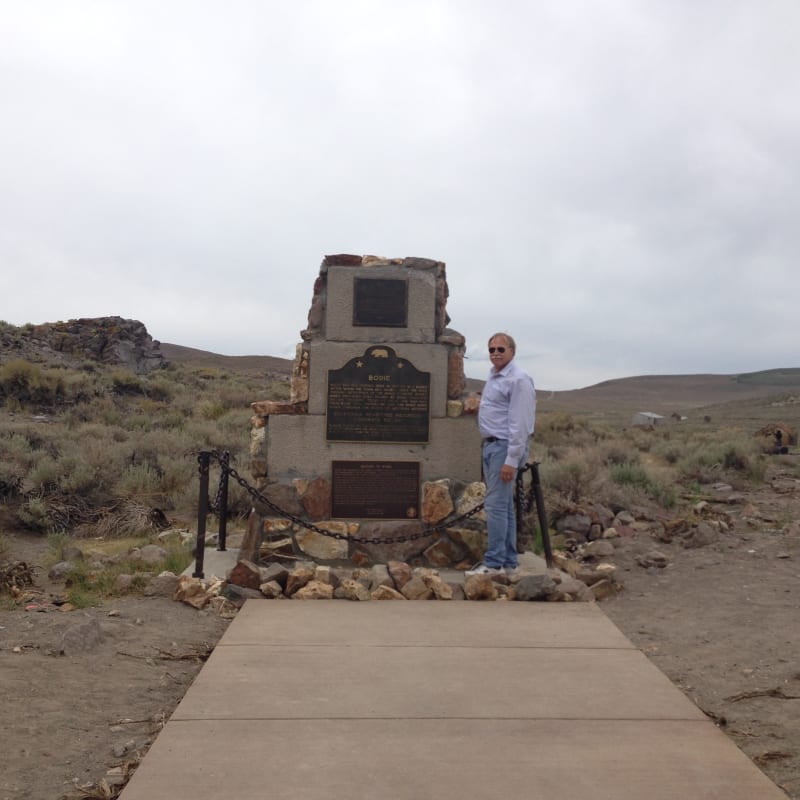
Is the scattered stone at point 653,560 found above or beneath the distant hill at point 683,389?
beneath

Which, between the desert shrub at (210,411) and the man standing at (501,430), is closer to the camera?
the man standing at (501,430)

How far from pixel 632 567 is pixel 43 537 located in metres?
6.54

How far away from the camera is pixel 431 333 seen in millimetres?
7344

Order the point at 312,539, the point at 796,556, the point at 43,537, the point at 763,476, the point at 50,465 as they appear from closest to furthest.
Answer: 1. the point at 312,539
2. the point at 796,556
3. the point at 43,537
4. the point at 50,465
5. the point at 763,476

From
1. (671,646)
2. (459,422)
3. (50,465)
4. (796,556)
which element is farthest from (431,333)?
(50,465)

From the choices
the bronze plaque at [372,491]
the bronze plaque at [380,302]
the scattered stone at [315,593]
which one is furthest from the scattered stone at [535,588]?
the bronze plaque at [380,302]

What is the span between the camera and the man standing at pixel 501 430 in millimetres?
6531

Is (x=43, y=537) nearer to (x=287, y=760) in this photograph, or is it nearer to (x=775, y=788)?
(x=287, y=760)

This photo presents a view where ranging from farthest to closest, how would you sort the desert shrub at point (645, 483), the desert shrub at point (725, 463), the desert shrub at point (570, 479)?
1. the desert shrub at point (725, 463)
2. the desert shrub at point (645, 483)
3. the desert shrub at point (570, 479)

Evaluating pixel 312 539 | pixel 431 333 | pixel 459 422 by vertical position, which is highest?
pixel 431 333

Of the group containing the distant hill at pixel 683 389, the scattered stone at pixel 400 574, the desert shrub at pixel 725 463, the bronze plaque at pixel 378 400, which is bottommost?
the scattered stone at pixel 400 574

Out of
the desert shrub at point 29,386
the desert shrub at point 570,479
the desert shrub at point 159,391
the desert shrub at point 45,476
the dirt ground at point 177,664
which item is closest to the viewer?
the dirt ground at point 177,664

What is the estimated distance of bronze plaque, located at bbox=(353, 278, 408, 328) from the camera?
7262 mm

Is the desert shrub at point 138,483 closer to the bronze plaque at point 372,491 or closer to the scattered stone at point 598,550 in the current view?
the bronze plaque at point 372,491
